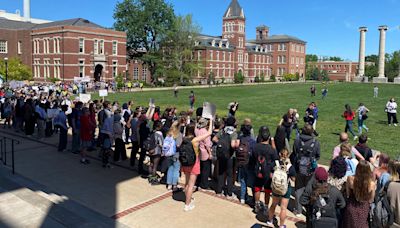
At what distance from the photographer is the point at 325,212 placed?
5449 mm

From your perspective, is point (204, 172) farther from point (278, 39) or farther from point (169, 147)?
point (278, 39)

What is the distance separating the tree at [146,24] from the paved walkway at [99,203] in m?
58.4

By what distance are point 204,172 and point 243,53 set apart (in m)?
95.5

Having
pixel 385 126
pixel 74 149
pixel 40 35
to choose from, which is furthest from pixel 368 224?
pixel 40 35

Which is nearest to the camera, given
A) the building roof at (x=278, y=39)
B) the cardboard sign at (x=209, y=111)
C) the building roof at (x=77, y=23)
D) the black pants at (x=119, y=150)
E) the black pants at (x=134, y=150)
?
the cardboard sign at (x=209, y=111)

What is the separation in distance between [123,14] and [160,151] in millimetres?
63603

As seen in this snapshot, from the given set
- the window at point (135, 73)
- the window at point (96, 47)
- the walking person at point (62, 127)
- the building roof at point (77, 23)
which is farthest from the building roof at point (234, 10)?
the walking person at point (62, 127)

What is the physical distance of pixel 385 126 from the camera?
19500mm

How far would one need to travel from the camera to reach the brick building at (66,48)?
184 feet

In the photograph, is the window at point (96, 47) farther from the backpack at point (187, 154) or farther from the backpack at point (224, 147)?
the backpack at point (187, 154)

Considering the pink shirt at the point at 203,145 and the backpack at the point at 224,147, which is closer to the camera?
the pink shirt at the point at 203,145

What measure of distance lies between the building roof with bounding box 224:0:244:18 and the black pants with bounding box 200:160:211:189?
94034 millimetres

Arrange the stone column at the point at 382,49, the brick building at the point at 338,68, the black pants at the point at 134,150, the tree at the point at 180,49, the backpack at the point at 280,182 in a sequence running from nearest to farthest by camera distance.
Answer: the backpack at the point at 280,182 < the black pants at the point at 134,150 < the tree at the point at 180,49 < the stone column at the point at 382,49 < the brick building at the point at 338,68

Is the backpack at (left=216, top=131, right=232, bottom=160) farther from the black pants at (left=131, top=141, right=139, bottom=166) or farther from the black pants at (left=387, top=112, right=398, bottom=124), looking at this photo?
the black pants at (left=387, top=112, right=398, bottom=124)
